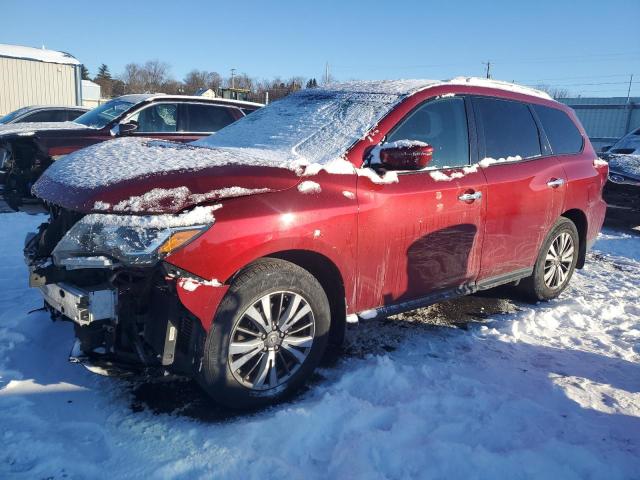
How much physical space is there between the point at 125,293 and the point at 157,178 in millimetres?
572

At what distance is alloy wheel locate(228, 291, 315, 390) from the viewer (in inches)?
102

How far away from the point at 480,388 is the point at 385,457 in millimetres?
943

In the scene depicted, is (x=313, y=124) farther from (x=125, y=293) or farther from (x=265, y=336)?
(x=125, y=293)

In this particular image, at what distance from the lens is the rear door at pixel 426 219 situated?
3029mm

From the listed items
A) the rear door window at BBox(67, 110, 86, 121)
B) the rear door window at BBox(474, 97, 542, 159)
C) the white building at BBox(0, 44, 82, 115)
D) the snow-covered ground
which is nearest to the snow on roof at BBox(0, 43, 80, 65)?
the white building at BBox(0, 44, 82, 115)

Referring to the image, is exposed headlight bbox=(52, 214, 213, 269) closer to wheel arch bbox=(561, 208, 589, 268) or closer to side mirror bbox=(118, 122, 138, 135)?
wheel arch bbox=(561, 208, 589, 268)

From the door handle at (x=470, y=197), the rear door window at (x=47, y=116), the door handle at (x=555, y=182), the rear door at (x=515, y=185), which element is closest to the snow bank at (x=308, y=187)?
the door handle at (x=470, y=197)

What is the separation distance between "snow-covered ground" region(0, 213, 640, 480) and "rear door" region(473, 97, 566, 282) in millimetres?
672

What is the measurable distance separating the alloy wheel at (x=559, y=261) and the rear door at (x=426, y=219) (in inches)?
49.3

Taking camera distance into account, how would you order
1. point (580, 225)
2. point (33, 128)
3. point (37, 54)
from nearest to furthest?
1. point (580, 225)
2. point (33, 128)
3. point (37, 54)

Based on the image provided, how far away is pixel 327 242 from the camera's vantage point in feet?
9.10

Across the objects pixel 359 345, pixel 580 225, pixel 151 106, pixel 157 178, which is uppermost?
pixel 151 106

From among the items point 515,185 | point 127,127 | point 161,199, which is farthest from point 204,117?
point 161,199

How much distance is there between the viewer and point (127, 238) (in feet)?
7.46
